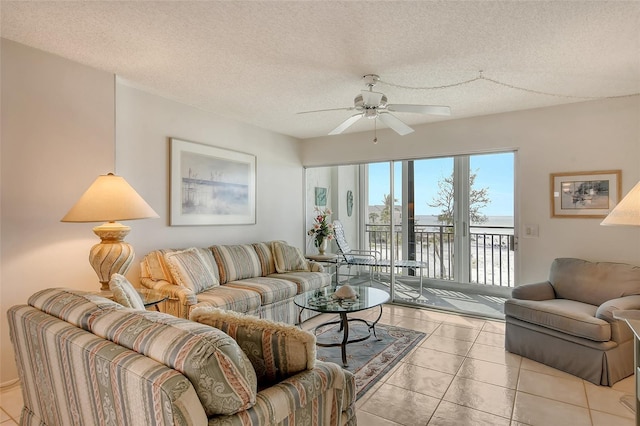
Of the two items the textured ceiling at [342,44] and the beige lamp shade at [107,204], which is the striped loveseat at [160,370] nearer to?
the beige lamp shade at [107,204]

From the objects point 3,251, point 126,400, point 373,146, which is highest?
point 373,146

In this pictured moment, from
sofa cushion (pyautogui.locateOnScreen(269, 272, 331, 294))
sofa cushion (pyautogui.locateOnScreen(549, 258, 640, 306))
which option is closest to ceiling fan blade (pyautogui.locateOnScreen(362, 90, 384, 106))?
sofa cushion (pyautogui.locateOnScreen(269, 272, 331, 294))

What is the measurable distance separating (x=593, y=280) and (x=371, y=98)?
2.64 meters

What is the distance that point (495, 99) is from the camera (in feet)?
11.5

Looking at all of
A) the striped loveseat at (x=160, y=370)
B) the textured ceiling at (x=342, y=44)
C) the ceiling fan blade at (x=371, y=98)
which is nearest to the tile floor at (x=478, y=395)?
the striped loveseat at (x=160, y=370)

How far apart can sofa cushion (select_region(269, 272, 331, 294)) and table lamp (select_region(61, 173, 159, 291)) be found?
182 centimetres

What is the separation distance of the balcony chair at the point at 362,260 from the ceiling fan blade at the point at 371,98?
9.10 ft

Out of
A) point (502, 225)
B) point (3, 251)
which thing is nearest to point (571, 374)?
point (502, 225)

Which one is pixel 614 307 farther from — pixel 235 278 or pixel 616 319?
pixel 235 278

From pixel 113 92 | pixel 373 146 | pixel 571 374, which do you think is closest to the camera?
pixel 571 374

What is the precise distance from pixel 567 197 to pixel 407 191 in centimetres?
198

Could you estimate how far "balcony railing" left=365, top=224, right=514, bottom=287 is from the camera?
5.09 meters

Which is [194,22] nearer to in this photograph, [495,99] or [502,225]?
[495,99]

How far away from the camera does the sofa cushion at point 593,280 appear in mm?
2945
